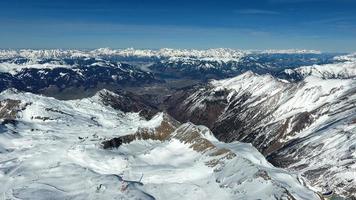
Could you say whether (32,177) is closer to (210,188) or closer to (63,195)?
(63,195)

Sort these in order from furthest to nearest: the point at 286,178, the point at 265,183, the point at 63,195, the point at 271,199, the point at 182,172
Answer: the point at 182,172 < the point at 286,178 < the point at 63,195 < the point at 265,183 < the point at 271,199

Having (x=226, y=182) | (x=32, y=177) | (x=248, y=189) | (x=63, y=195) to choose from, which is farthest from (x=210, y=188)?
(x=32, y=177)

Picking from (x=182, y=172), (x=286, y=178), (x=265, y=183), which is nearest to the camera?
(x=265, y=183)

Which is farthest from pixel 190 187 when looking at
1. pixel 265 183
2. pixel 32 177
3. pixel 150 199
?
pixel 32 177

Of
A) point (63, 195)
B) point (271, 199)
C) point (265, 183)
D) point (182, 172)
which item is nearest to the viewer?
point (271, 199)

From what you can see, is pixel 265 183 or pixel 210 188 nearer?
pixel 265 183

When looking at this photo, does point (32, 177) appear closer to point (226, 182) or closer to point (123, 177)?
point (123, 177)

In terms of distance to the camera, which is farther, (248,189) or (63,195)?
(63,195)

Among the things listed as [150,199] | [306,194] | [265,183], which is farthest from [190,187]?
[306,194]
